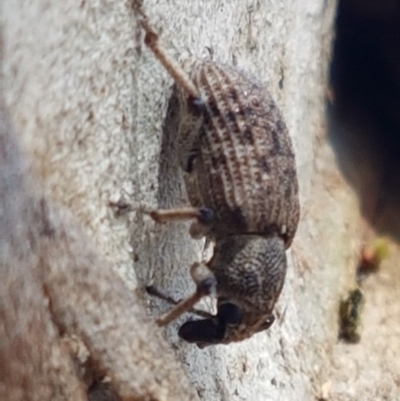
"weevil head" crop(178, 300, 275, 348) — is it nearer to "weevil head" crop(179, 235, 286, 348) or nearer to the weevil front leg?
"weevil head" crop(179, 235, 286, 348)

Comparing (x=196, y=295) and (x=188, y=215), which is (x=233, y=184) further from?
(x=196, y=295)

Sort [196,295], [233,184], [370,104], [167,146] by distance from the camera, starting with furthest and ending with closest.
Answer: [370,104], [167,146], [233,184], [196,295]

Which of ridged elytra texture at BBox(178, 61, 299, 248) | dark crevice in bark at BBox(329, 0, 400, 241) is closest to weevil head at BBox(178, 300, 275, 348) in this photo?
ridged elytra texture at BBox(178, 61, 299, 248)

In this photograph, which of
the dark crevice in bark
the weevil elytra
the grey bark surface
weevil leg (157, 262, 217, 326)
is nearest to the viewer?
the grey bark surface

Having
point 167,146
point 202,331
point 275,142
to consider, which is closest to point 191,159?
point 167,146

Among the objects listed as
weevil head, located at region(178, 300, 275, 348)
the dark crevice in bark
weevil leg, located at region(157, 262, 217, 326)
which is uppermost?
weevil leg, located at region(157, 262, 217, 326)

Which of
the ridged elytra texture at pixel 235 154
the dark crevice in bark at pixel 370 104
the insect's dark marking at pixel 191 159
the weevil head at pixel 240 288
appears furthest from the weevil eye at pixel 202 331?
the dark crevice in bark at pixel 370 104
